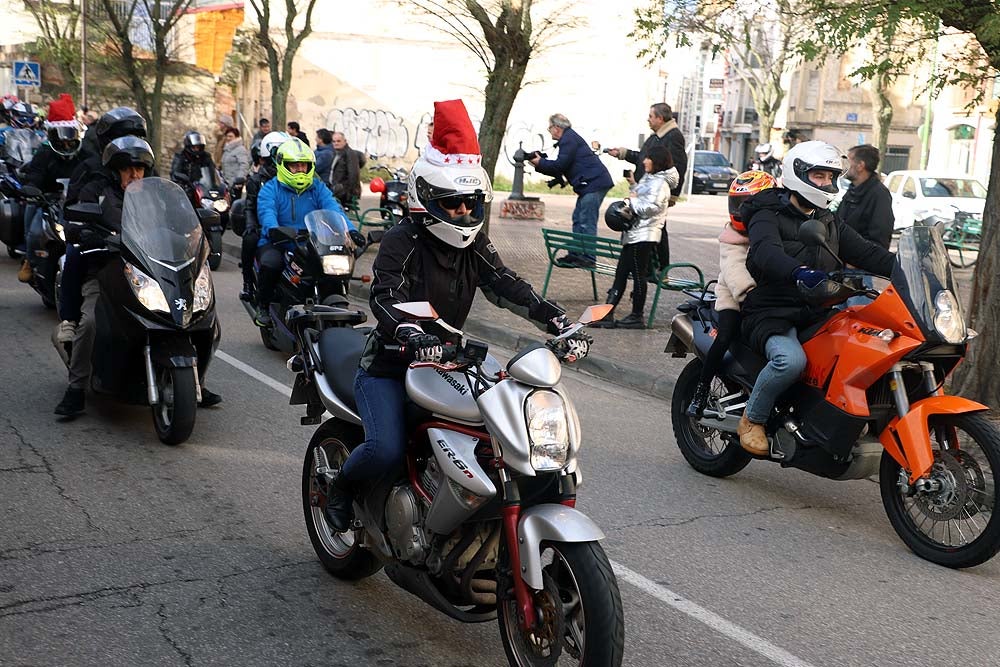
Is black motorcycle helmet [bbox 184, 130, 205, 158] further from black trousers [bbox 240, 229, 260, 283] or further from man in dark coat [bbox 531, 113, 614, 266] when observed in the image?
black trousers [bbox 240, 229, 260, 283]

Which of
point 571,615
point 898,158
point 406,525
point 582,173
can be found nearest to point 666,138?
point 582,173

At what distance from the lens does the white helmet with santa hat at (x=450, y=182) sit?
4.26 meters

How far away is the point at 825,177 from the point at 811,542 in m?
1.97

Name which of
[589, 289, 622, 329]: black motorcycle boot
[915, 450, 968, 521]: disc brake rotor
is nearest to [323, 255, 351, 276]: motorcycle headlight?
[589, 289, 622, 329]: black motorcycle boot

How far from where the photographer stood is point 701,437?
279 inches

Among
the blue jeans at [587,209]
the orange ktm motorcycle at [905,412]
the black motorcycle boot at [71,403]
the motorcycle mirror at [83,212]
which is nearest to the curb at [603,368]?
the motorcycle mirror at [83,212]

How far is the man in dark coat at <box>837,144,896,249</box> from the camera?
11016mm

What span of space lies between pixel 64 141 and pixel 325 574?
755 centimetres

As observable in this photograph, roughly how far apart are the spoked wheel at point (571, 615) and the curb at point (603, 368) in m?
4.48

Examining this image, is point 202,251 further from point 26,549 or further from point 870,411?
point 870,411

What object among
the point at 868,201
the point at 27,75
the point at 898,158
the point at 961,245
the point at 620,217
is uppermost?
the point at 27,75

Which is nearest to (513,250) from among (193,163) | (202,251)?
(193,163)

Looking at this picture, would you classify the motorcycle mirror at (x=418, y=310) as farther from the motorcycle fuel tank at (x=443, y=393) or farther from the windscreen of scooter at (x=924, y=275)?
the windscreen of scooter at (x=924, y=275)

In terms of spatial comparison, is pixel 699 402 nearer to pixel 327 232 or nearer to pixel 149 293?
pixel 149 293
